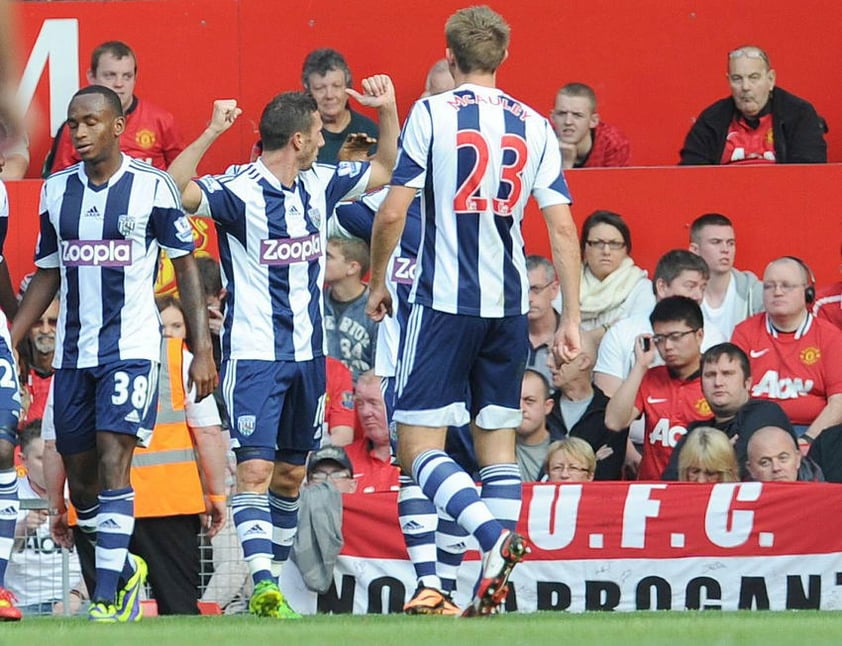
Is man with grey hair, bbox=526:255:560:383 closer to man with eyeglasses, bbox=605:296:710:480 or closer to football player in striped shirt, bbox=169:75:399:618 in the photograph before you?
man with eyeglasses, bbox=605:296:710:480

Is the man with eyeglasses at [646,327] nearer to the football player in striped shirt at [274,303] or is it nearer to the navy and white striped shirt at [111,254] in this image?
the football player in striped shirt at [274,303]

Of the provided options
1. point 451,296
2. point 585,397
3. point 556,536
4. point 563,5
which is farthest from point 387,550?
point 563,5

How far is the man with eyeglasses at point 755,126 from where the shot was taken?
472 inches

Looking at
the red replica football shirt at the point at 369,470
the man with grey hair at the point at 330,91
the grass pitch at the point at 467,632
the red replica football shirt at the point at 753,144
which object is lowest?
the grass pitch at the point at 467,632

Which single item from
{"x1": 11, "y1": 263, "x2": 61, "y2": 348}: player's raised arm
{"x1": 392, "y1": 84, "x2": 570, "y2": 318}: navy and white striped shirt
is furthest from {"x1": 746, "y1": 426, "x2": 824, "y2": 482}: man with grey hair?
{"x1": 11, "y1": 263, "x2": 61, "y2": 348}: player's raised arm

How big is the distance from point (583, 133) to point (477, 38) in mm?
5087

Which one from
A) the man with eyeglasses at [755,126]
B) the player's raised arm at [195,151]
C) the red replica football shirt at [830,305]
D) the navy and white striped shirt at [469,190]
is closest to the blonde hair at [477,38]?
the navy and white striped shirt at [469,190]

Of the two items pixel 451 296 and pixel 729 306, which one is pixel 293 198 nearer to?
pixel 451 296

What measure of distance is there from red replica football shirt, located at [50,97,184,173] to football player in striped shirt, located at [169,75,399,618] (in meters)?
4.01

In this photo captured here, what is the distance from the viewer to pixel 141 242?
300 inches

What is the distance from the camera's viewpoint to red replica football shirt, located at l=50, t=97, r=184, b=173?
1218cm

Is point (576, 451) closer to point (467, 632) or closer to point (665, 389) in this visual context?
point (665, 389)

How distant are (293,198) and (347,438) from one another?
8.19 ft

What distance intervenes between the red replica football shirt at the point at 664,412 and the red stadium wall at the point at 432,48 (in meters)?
3.92
